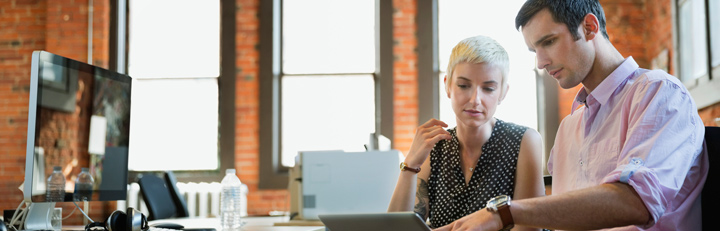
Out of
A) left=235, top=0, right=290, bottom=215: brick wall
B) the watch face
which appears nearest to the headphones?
the watch face

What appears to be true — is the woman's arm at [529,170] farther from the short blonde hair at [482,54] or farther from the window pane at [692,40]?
the window pane at [692,40]

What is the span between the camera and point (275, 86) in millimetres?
6070

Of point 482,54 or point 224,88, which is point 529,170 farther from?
point 224,88

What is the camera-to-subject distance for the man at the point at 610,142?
1.20 metres

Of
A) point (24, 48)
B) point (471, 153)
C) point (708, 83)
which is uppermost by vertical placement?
point (24, 48)

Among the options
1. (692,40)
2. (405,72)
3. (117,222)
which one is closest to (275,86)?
(405,72)

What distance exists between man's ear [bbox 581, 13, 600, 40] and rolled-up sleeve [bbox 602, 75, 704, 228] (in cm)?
17

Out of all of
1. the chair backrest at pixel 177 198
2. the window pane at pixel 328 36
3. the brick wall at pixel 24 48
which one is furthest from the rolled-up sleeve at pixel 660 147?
the brick wall at pixel 24 48

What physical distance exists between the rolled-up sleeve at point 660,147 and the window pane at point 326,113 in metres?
4.73

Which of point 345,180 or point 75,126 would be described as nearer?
point 75,126

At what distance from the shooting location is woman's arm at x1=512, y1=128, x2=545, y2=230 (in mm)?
1846

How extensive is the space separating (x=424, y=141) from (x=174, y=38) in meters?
4.80

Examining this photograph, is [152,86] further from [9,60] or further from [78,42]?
[9,60]

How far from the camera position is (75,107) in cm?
232
